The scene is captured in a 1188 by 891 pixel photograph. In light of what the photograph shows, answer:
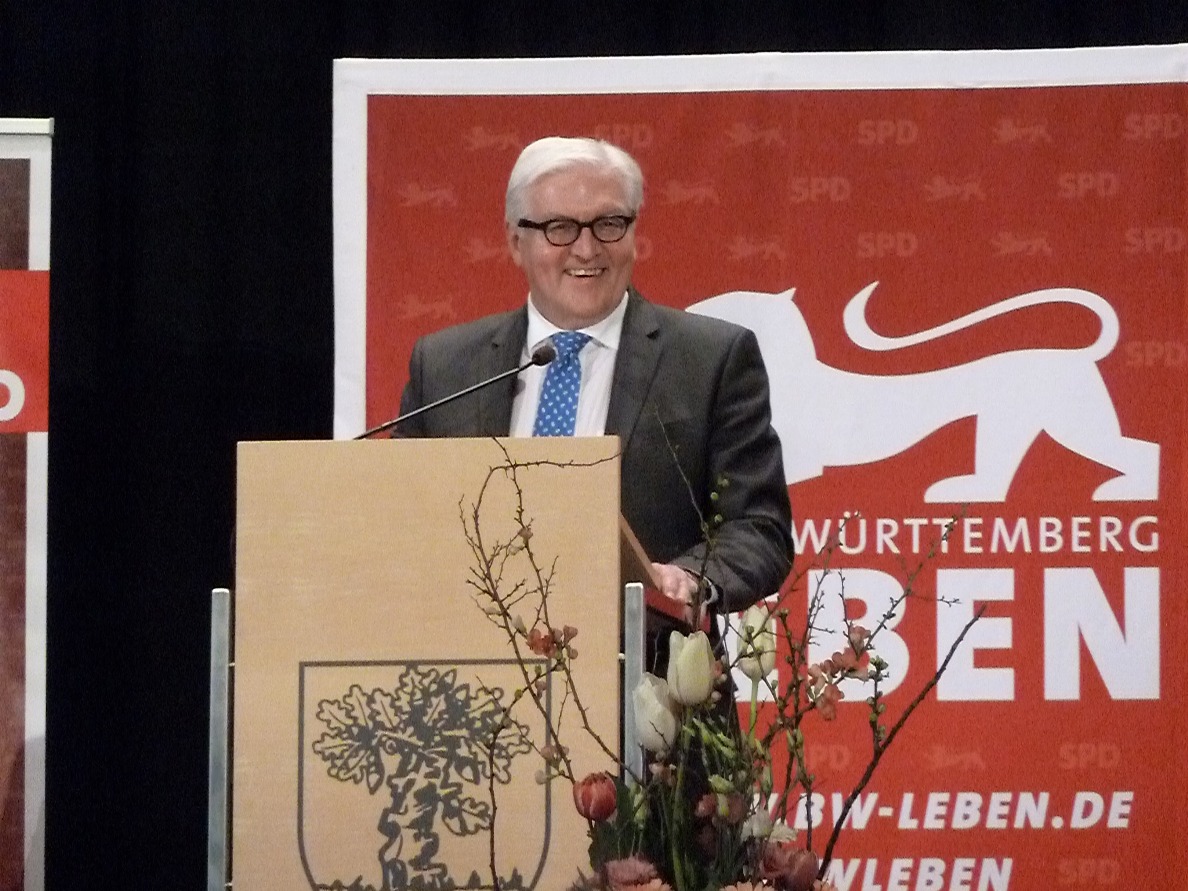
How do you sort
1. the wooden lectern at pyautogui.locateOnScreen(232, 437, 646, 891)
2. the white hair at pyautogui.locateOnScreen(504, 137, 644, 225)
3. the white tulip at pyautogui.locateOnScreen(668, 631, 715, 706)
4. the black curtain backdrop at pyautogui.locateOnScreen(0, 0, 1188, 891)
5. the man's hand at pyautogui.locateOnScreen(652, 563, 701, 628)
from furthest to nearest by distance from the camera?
1. the black curtain backdrop at pyautogui.locateOnScreen(0, 0, 1188, 891)
2. the white hair at pyautogui.locateOnScreen(504, 137, 644, 225)
3. the man's hand at pyautogui.locateOnScreen(652, 563, 701, 628)
4. the wooden lectern at pyautogui.locateOnScreen(232, 437, 646, 891)
5. the white tulip at pyautogui.locateOnScreen(668, 631, 715, 706)

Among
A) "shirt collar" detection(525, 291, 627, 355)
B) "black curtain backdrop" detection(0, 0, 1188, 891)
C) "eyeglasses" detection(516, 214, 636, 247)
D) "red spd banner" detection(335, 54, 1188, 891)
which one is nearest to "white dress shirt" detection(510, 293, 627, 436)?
"shirt collar" detection(525, 291, 627, 355)

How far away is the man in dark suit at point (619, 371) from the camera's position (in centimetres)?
282

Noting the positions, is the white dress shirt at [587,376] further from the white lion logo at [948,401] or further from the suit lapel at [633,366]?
the white lion logo at [948,401]

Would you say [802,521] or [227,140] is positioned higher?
[227,140]

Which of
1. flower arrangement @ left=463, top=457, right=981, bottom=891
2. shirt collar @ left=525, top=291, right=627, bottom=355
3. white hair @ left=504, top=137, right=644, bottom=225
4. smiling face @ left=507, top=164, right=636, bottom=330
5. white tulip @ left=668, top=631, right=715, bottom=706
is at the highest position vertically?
white hair @ left=504, top=137, right=644, bottom=225

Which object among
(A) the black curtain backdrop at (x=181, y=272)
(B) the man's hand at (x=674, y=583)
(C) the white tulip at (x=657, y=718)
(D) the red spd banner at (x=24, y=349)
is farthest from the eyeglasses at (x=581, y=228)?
(C) the white tulip at (x=657, y=718)

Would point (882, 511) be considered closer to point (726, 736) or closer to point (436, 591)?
point (436, 591)

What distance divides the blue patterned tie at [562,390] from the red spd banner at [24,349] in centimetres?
150

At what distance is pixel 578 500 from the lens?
6.53 ft

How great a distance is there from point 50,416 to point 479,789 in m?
2.41

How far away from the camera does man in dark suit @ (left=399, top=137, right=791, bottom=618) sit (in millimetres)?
2822

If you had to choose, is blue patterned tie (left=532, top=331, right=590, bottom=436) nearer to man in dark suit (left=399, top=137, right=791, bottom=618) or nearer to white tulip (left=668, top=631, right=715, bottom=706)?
man in dark suit (left=399, top=137, right=791, bottom=618)

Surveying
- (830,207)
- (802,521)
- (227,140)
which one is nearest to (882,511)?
(802,521)

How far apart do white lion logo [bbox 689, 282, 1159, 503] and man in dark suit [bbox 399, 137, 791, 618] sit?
3.18 feet
